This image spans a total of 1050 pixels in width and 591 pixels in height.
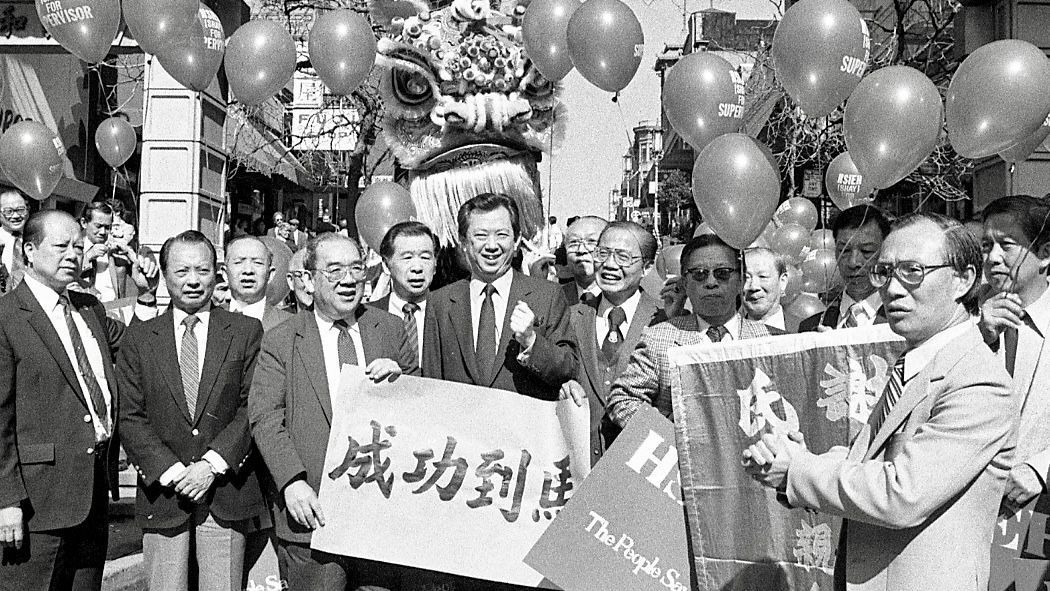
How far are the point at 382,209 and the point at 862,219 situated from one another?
329 cm

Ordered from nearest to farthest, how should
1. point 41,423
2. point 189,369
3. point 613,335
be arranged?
1. point 41,423
2. point 189,369
3. point 613,335

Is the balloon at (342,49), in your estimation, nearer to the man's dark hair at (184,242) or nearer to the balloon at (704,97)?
the balloon at (704,97)

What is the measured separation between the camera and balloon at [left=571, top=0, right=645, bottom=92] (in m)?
6.30

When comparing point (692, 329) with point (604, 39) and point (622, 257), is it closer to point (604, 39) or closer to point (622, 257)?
point (622, 257)

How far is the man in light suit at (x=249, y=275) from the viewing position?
5.91 meters

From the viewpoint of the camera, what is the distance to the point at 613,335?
538 cm

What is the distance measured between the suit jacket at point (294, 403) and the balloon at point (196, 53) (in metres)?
2.85

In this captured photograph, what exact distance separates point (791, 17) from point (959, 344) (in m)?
3.40

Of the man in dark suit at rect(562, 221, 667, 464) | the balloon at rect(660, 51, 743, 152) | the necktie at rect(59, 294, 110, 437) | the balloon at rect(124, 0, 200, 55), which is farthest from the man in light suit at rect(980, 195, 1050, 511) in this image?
the balloon at rect(124, 0, 200, 55)

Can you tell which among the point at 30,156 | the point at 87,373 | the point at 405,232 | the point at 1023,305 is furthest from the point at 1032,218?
the point at 30,156

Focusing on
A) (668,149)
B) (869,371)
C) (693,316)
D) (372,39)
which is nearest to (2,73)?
(372,39)

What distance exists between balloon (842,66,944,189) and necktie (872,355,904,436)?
258 cm

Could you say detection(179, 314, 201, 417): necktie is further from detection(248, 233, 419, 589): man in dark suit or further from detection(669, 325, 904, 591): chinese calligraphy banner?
detection(669, 325, 904, 591): chinese calligraphy banner

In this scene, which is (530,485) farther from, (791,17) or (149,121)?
(149,121)
